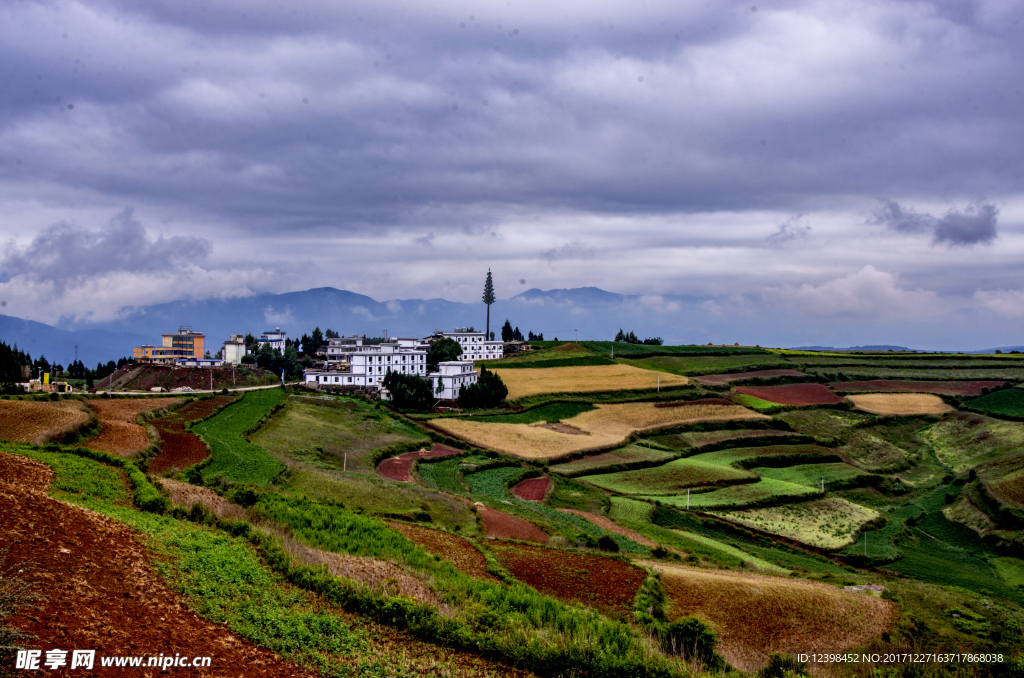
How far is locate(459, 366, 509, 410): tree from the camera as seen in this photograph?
81438mm

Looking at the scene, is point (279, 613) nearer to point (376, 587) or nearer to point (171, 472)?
point (376, 587)

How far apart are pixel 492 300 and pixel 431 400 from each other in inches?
3056

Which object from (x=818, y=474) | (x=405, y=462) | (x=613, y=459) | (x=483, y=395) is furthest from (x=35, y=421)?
(x=818, y=474)

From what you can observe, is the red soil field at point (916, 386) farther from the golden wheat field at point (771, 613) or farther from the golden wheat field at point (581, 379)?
the golden wheat field at point (771, 613)

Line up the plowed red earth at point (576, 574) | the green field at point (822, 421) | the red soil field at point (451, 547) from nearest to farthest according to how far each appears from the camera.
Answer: the plowed red earth at point (576, 574), the red soil field at point (451, 547), the green field at point (822, 421)

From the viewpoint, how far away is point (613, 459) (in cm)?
5606

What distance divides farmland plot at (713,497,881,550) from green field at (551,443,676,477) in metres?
12.1

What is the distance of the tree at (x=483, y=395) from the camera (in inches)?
3206

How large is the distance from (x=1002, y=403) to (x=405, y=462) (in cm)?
7614

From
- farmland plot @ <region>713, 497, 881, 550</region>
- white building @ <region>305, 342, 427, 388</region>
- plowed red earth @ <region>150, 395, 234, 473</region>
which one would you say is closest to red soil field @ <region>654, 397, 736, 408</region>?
farmland plot @ <region>713, 497, 881, 550</region>

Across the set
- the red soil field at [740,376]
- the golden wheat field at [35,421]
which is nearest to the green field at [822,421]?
the red soil field at [740,376]

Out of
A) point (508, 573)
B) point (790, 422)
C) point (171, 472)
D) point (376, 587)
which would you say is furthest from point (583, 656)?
point (790, 422)

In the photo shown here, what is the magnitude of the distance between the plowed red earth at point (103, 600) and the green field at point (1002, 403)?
89.4 metres

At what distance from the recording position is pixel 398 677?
11562 mm
